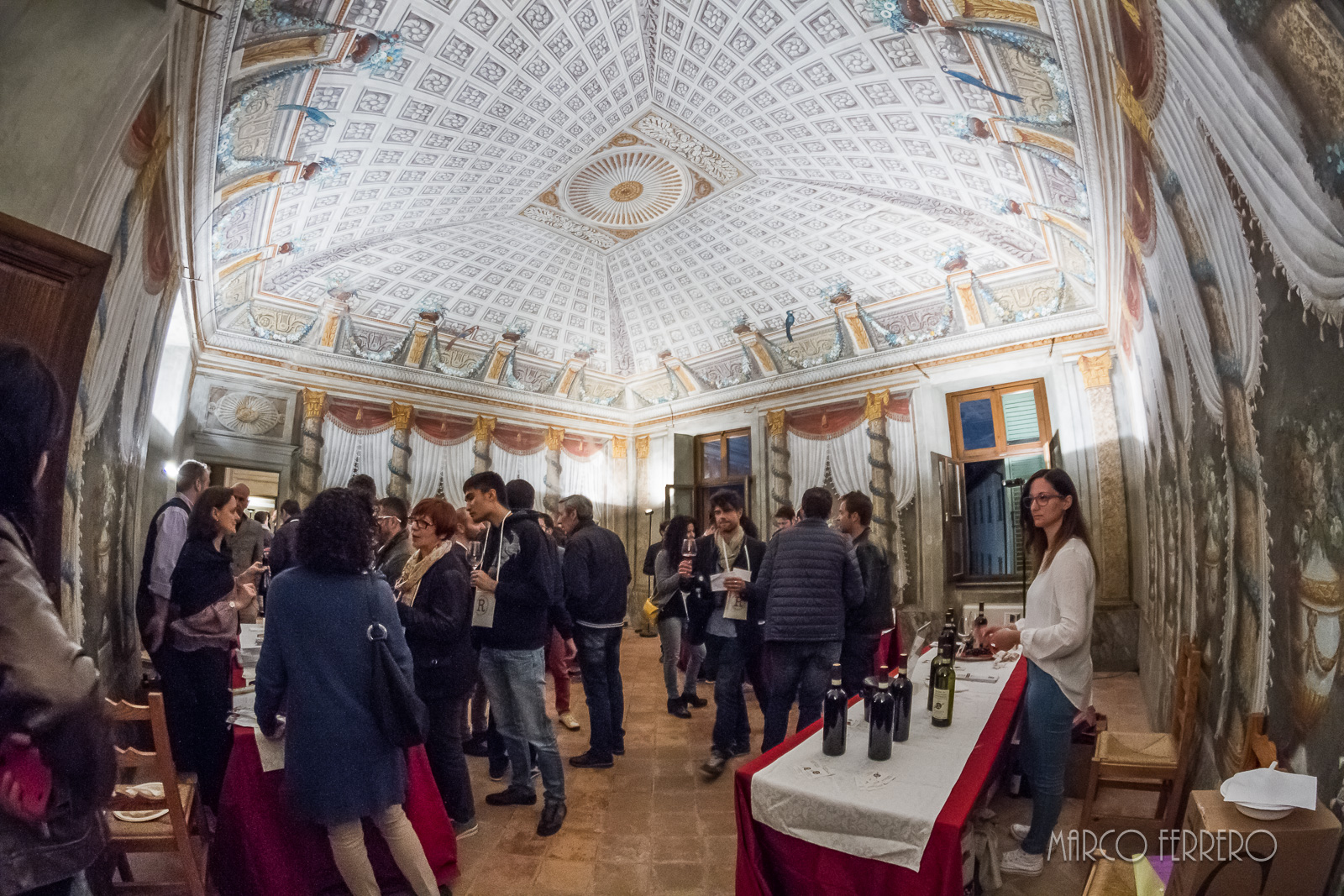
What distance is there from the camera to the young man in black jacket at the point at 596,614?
14.6ft

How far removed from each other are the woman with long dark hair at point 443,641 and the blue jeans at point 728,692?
1668mm

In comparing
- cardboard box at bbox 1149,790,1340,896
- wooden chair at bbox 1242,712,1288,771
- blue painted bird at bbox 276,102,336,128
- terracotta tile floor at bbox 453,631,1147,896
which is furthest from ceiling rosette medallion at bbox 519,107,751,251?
cardboard box at bbox 1149,790,1340,896

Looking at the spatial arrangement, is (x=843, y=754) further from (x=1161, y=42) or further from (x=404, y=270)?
(x=404, y=270)

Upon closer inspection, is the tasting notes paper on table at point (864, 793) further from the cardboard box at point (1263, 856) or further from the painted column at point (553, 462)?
the painted column at point (553, 462)

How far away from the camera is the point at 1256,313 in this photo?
81.8 inches

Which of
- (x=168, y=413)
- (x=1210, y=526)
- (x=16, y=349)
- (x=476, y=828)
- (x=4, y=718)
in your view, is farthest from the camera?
(x=168, y=413)

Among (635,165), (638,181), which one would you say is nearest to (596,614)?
(635,165)

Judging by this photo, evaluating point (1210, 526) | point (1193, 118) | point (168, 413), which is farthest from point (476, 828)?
point (168, 413)

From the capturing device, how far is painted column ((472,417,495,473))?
12.0 m

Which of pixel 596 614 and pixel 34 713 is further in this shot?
pixel 596 614

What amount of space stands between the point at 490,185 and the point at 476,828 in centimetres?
741

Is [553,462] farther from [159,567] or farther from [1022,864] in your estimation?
[1022,864]

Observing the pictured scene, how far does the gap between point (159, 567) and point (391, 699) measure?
2.71 meters

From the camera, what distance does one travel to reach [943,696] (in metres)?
2.84
